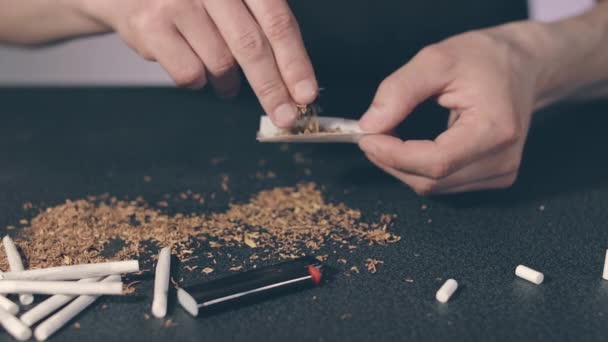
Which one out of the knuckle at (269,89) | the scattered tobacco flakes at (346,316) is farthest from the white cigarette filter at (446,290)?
the knuckle at (269,89)

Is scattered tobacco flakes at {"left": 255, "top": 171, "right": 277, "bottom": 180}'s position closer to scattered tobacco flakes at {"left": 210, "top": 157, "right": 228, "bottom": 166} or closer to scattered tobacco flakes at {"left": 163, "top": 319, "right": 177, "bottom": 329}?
scattered tobacco flakes at {"left": 210, "top": 157, "right": 228, "bottom": 166}

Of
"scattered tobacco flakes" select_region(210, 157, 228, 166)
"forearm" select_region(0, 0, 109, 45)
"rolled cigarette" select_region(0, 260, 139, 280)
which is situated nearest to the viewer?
"rolled cigarette" select_region(0, 260, 139, 280)

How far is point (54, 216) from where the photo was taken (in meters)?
1.03

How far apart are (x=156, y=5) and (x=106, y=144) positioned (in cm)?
51

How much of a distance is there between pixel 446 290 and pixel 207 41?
1.55ft

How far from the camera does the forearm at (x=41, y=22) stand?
1.14 m

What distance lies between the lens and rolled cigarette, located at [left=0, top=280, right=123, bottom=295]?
0.78m

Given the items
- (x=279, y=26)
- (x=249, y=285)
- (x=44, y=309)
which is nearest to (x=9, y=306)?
(x=44, y=309)

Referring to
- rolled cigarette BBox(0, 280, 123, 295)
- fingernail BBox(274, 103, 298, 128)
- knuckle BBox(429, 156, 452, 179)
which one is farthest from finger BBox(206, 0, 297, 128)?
rolled cigarette BBox(0, 280, 123, 295)

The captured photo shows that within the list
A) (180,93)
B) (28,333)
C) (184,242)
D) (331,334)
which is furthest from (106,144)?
(331,334)

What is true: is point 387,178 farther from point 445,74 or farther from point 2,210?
point 2,210

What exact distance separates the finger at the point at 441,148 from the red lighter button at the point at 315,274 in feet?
0.76

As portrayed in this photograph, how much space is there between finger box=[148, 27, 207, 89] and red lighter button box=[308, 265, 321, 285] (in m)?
0.33

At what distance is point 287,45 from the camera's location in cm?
92
